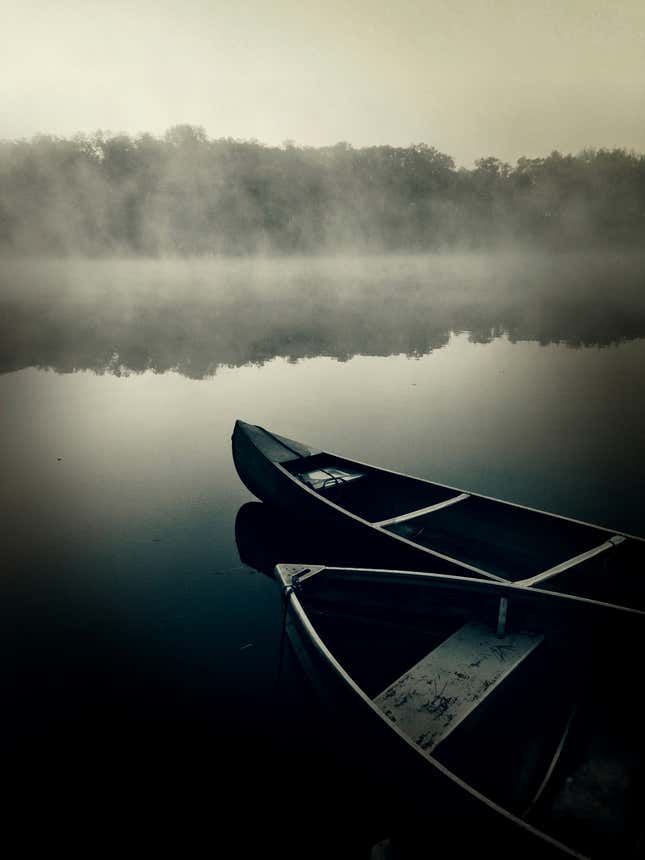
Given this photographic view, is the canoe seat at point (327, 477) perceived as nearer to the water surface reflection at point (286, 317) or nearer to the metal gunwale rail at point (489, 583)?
the metal gunwale rail at point (489, 583)

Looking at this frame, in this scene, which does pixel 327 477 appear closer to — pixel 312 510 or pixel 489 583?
pixel 312 510

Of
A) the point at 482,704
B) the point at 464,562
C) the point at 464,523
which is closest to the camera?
the point at 482,704

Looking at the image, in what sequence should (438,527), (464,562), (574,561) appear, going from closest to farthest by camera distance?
(574,561), (464,562), (438,527)

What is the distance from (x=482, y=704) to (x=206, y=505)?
7.28 m

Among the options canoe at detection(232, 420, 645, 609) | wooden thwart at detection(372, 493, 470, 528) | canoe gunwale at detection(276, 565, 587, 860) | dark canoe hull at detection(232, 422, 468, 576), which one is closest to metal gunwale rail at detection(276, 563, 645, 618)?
canoe gunwale at detection(276, 565, 587, 860)

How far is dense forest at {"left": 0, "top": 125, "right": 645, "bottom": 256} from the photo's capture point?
342 feet

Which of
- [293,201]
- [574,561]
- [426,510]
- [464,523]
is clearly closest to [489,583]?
[574,561]

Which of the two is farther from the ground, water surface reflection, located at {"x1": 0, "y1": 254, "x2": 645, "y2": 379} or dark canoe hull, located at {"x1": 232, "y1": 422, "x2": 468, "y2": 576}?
water surface reflection, located at {"x1": 0, "y1": 254, "x2": 645, "y2": 379}

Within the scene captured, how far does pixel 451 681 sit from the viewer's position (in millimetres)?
4988

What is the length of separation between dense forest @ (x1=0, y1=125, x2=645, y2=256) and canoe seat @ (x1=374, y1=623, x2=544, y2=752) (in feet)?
365

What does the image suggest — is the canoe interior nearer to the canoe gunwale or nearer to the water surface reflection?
the canoe gunwale

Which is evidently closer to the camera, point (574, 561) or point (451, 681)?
point (451, 681)

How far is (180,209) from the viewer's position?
107562 millimetres

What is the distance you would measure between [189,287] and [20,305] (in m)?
22.0
